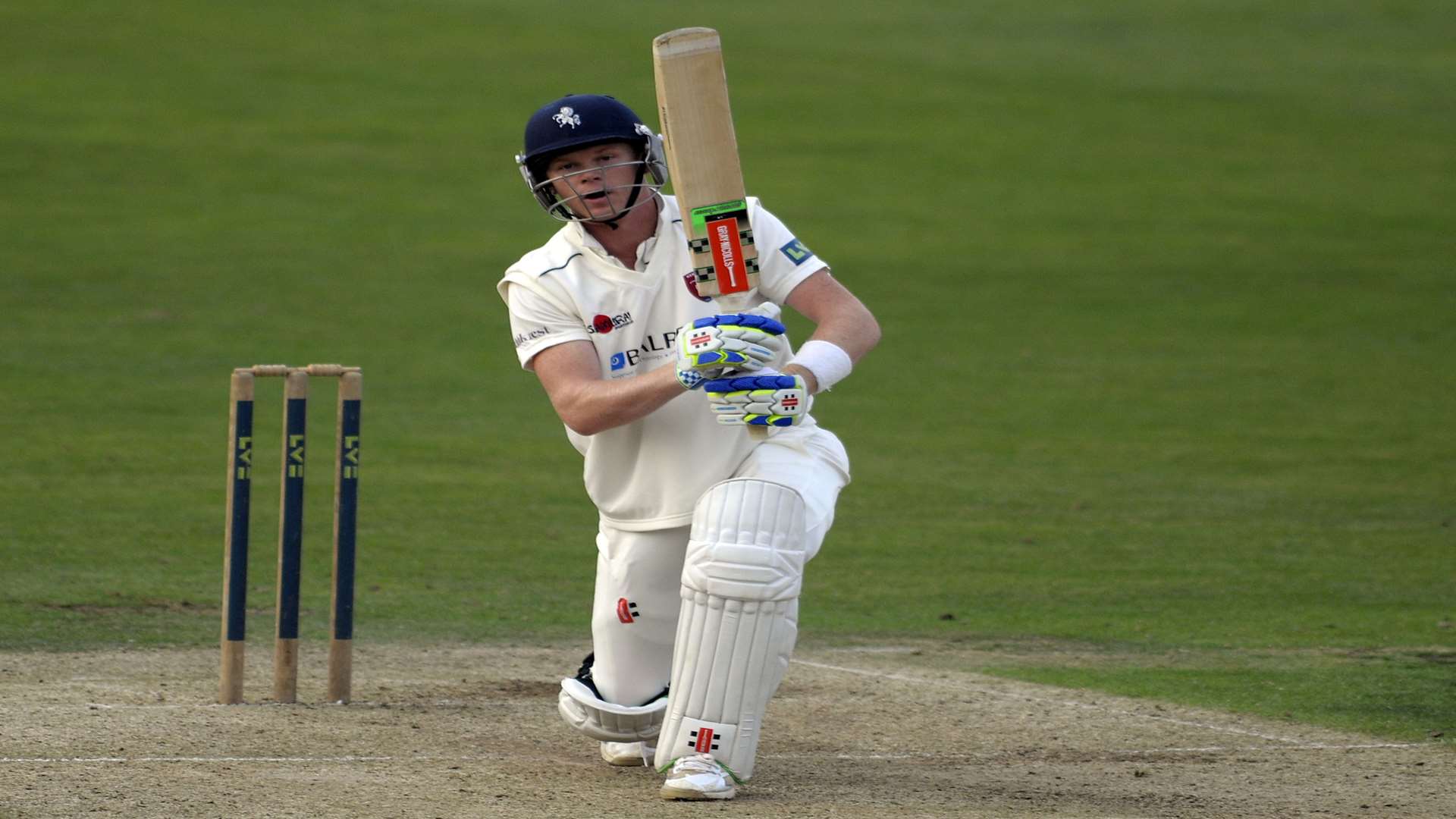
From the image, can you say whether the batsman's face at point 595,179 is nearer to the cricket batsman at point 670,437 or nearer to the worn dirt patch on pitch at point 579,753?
the cricket batsman at point 670,437

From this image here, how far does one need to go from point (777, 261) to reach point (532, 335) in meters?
0.64

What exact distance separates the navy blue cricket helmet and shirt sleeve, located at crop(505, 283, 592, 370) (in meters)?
0.26

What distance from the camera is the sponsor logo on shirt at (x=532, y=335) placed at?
4.53 meters

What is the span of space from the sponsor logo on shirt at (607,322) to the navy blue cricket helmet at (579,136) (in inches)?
10.3

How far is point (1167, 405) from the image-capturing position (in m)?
13.3

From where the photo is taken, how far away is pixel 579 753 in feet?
16.4

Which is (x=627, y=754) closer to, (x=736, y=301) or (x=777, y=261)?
(x=736, y=301)

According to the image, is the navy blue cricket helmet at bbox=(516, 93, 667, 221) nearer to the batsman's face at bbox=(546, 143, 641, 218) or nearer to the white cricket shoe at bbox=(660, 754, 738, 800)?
the batsman's face at bbox=(546, 143, 641, 218)

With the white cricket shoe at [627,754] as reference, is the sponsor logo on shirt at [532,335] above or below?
above

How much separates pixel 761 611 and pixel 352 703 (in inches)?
68.9

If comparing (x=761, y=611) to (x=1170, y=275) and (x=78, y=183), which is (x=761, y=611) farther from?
(x=78, y=183)

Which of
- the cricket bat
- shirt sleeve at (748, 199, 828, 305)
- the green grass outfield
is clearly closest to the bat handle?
the cricket bat

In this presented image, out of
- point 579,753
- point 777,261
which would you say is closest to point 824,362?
point 777,261

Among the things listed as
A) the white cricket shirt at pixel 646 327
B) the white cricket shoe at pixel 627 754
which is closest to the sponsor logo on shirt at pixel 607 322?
the white cricket shirt at pixel 646 327
